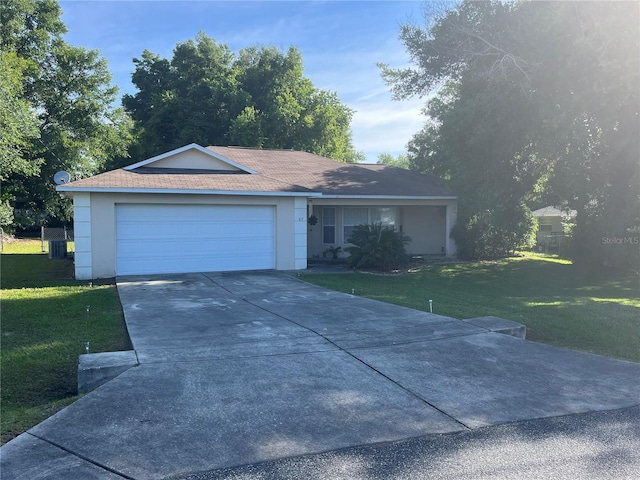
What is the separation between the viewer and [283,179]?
60.5ft

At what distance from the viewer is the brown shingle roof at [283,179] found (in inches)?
567

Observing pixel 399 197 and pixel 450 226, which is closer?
pixel 399 197

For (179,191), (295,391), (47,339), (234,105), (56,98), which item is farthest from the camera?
(234,105)

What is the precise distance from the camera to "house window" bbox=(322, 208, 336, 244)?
65.1 ft

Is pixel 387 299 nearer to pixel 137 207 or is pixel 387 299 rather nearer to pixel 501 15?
pixel 137 207

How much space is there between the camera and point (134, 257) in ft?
46.7

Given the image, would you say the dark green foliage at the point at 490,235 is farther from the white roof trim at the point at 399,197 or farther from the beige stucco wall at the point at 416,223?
the white roof trim at the point at 399,197

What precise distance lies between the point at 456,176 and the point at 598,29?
19.7ft

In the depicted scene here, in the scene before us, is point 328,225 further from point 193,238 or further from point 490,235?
point 490,235

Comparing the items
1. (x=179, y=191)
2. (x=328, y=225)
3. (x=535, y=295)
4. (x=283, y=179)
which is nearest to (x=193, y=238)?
(x=179, y=191)

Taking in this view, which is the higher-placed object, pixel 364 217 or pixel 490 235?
pixel 364 217

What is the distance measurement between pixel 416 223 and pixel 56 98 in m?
22.5

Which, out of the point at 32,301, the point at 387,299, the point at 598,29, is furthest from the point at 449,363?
the point at 598,29

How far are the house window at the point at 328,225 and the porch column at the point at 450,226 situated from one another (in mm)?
4505
